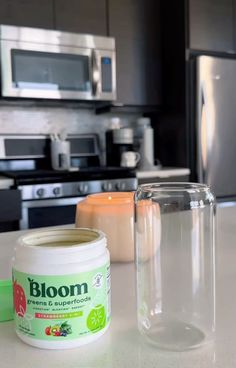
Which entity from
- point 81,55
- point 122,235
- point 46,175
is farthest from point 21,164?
point 122,235

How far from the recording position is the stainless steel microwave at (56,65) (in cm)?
236

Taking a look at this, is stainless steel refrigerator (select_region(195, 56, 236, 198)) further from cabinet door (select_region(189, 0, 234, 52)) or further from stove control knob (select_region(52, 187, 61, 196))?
stove control knob (select_region(52, 187, 61, 196))

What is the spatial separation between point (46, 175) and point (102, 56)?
91 centimetres

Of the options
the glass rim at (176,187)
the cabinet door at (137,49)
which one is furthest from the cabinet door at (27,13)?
the glass rim at (176,187)

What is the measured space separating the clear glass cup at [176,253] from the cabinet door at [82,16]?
7.43ft

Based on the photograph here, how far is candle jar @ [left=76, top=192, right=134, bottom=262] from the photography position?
73 cm

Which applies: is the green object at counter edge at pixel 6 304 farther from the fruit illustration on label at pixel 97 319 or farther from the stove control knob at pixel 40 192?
the stove control knob at pixel 40 192

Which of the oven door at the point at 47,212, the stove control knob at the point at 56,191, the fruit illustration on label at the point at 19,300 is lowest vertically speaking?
the oven door at the point at 47,212

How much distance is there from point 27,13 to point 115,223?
210 cm

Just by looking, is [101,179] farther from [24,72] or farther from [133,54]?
[133,54]

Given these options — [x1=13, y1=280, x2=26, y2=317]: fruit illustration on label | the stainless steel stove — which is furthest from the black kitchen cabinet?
[x1=13, y1=280, x2=26, y2=317]: fruit illustration on label

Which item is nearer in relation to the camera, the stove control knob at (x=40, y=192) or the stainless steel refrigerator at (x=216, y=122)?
the stove control knob at (x=40, y=192)

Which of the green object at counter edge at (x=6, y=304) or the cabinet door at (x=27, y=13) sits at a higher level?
the cabinet door at (x=27, y=13)

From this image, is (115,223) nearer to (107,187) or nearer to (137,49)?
(107,187)
